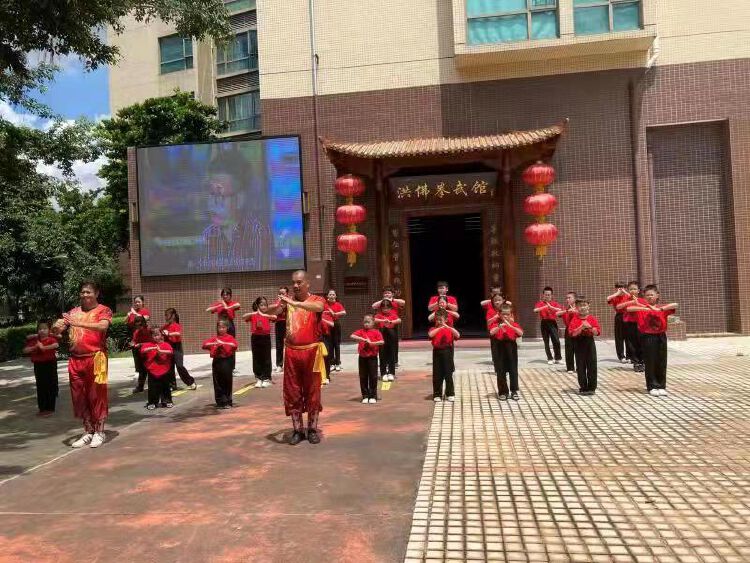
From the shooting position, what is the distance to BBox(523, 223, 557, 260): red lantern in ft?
47.8

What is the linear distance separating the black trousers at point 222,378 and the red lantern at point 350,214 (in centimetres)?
724

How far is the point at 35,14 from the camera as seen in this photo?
743 cm

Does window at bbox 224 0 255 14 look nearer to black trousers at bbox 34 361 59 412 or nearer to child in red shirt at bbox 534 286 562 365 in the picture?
child in red shirt at bbox 534 286 562 365

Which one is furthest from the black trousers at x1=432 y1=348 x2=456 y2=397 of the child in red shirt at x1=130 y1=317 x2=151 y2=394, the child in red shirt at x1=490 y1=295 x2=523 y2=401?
the child in red shirt at x1=130 y1=317 x2=151 y2=394

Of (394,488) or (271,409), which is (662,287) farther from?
(394,488)

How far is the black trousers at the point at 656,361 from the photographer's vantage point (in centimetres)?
818

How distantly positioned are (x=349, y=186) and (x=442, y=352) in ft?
25.3

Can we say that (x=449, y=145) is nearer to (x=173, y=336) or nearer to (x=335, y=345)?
(x=335, y=345)

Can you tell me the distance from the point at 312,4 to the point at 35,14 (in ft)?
35.5

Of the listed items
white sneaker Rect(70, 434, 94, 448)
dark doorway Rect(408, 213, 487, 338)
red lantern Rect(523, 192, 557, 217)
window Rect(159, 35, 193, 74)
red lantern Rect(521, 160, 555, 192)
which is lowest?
white sneaker Rect(70, 434, 94, 448)

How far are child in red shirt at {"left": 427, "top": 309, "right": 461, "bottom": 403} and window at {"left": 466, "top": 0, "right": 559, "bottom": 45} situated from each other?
9909mm

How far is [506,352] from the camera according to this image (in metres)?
8.27

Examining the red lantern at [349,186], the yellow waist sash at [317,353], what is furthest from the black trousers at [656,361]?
the red lantern at [349,186]

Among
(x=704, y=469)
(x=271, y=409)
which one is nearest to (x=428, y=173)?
(x=271, y=409)
